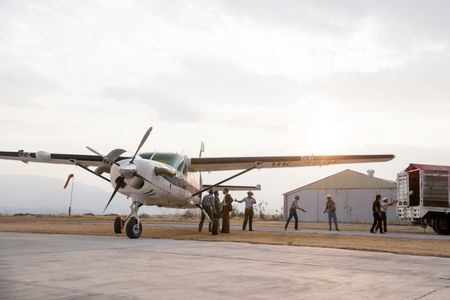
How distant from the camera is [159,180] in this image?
15352mm

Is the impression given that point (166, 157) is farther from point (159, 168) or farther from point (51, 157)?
point (51, 157)

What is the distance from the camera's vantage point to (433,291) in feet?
17.9

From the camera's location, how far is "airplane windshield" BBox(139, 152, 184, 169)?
16.5 meters

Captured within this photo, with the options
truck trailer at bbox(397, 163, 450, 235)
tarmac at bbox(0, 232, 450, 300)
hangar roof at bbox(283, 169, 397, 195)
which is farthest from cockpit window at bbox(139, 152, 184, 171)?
hangar roof at bbox(283, 169, 397, 195)

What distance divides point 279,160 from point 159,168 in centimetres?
598

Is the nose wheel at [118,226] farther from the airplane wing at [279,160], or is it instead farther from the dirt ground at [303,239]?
the airplane wing at [279,160]

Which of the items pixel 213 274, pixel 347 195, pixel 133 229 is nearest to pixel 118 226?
pixel 133 229

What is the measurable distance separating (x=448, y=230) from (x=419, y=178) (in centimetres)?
253

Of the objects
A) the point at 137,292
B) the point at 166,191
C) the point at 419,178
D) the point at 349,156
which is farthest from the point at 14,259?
the point at 419,178

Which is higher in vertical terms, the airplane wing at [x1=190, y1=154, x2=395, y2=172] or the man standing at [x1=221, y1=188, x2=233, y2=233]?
the airplane wing at [x1=190, y1=154, x2=395, y2=172]

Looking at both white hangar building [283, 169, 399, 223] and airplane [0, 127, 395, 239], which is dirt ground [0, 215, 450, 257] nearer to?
airplane [0, 127, 395, 239]

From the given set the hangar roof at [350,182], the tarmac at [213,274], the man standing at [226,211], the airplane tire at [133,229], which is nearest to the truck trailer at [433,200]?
the man standing at [226,211]

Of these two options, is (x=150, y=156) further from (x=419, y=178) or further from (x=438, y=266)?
(x=419, y=178)

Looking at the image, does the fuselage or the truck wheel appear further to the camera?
the truck wheel
